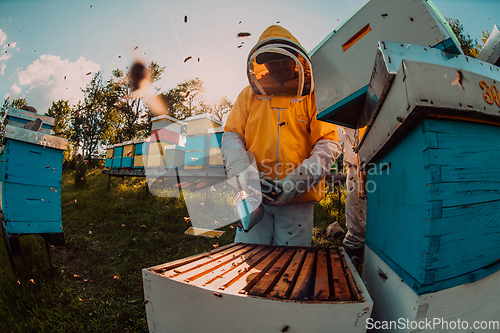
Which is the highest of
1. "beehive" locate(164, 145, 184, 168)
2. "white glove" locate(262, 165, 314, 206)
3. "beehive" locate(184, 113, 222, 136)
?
"beehive" locate(184, 113, 222, 136)

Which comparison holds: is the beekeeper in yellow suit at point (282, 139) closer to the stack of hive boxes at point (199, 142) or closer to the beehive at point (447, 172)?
the beehive at point (447, 172)

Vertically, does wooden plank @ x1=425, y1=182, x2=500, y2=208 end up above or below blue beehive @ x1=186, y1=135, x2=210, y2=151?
below

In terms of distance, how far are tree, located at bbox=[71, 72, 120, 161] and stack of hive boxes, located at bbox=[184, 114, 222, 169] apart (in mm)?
17828

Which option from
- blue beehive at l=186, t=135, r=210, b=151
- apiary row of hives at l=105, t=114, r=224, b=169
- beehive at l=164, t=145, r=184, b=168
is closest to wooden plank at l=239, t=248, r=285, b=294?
apiary row of hives at l=105, t=114, r=224, b=169

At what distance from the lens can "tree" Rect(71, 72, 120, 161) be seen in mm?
20766

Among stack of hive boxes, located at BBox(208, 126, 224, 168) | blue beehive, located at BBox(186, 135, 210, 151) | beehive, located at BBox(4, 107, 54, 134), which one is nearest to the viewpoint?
beehive, located at BBox(4, 107, 54, 134)

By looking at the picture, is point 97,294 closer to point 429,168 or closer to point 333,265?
point 333,265

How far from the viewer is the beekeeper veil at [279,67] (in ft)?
5.57

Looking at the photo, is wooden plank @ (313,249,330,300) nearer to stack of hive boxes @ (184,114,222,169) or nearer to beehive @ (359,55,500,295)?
beehive @ (359,55,500,295)

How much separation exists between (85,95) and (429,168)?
3017 cm

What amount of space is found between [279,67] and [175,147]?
17.9 feet

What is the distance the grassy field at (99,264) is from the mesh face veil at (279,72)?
2165 mm

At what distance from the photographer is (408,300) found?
2.28 ft

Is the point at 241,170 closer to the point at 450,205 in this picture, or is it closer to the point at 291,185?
the point at 291,185
